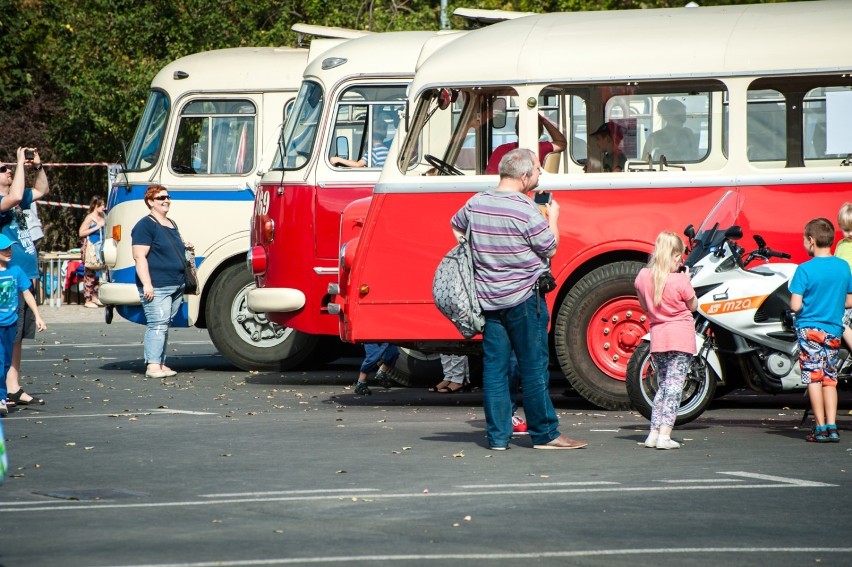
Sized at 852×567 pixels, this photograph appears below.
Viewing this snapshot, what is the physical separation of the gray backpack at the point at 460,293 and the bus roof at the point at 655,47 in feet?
9.92

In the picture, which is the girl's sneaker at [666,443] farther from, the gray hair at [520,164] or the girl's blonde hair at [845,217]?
the girl's blonde hair at [845,217]

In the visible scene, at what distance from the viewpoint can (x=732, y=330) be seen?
10906 millimetres

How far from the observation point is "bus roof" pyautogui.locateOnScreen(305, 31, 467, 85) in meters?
14.3

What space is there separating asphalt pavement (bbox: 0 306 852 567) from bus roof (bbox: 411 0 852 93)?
265 cm

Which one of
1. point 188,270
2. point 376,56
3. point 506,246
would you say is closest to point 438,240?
point 506,246

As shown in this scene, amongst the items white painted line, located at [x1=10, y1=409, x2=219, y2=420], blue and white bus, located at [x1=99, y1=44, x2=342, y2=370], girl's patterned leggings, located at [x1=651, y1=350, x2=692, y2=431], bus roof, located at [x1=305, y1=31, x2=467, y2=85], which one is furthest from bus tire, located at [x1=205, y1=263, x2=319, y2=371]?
girl's patterned leggings, located at [x1=651, y1=350, x2=692, y2=431]

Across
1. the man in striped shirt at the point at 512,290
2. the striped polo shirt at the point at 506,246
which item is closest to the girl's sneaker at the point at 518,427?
the man in striped shirt at the point at 512,290

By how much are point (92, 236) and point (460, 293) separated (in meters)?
17.5

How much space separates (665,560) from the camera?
6.29m

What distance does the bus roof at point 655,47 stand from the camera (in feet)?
38.8

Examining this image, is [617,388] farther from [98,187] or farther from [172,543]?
[98,187]

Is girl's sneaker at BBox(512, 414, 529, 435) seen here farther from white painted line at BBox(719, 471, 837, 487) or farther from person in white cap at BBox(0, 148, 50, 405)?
person in white cap at BBox(0, 148, 50, 405)

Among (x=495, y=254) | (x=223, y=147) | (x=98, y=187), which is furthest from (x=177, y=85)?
(x=98, y=187)

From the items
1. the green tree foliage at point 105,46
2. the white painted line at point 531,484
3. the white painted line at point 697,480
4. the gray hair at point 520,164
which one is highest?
the green tree foliage at point 105,46
